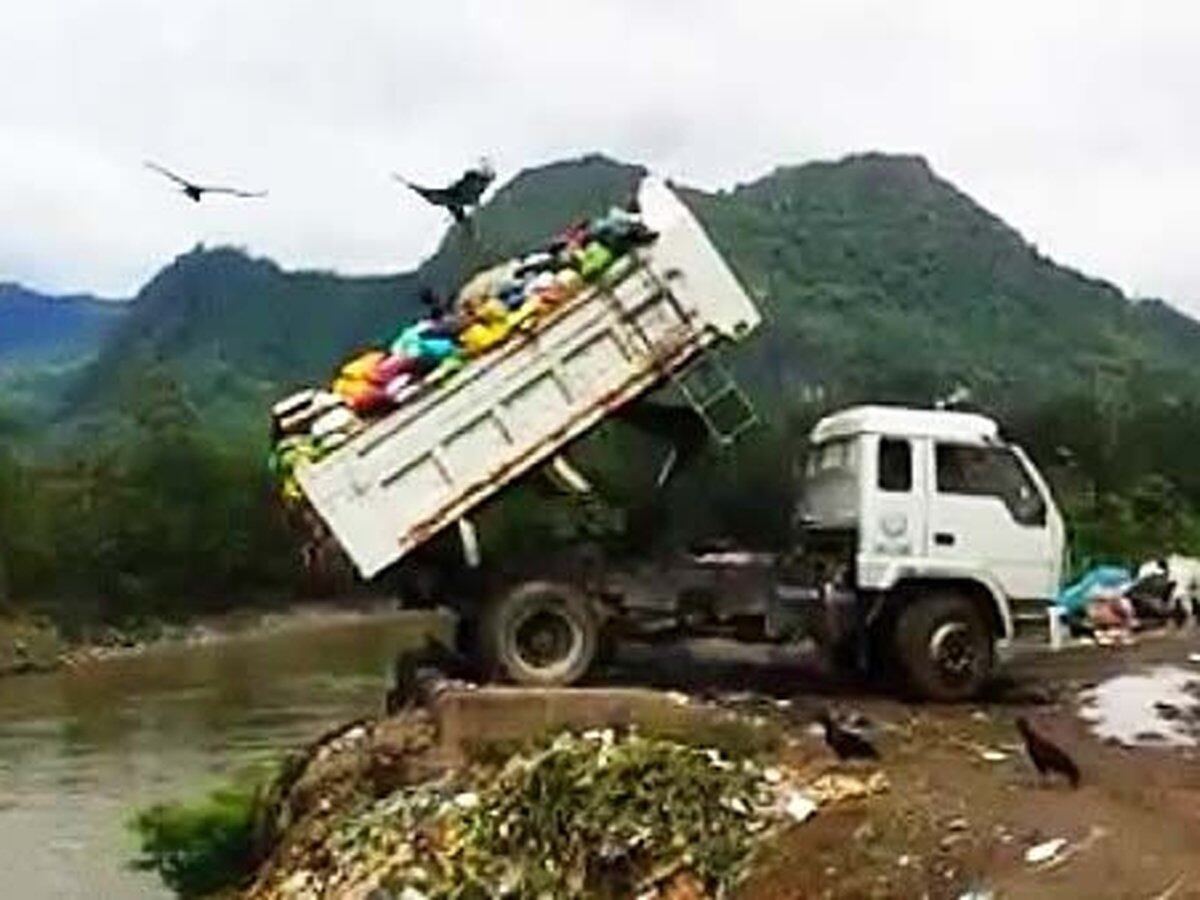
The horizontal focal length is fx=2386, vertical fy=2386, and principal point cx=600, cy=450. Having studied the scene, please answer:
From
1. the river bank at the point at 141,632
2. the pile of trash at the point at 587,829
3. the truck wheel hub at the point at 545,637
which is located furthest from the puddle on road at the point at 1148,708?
the river bank at the point at 141,632

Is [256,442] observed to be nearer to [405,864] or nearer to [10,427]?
[10,427]

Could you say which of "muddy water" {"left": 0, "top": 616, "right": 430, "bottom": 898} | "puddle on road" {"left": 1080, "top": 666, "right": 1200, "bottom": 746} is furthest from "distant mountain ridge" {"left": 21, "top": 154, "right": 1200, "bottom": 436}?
"puddle on road" {"left": 1080, "top": 666, "right": 1200, "bottom": 746}

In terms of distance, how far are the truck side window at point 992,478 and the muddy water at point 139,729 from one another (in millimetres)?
6801

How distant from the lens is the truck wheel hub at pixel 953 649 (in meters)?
15.2

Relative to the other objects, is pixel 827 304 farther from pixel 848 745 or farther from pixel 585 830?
pixel 585 830

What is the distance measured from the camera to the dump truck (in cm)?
1444

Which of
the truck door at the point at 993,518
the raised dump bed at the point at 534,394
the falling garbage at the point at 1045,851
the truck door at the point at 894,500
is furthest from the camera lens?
the truck door at the point at 993,518

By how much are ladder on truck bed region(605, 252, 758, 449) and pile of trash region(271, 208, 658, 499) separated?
0.26 metres

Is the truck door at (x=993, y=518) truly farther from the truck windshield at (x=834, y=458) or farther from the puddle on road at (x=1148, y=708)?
the puddle on road at (x=1148, y=708)

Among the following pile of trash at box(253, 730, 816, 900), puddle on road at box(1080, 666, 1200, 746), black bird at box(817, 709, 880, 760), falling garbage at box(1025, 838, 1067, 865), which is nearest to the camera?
falling garbage at box(1025, 838, 1067, 865)

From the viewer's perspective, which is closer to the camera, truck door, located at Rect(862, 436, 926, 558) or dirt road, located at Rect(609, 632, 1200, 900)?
dirt road, located at Rect(609, 632, 1200, 900)

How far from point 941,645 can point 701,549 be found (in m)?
1.75

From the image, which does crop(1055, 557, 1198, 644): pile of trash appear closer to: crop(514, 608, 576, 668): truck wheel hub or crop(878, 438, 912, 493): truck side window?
crop(878, 438, 912, 493): truck side window

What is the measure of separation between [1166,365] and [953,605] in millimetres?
106734
